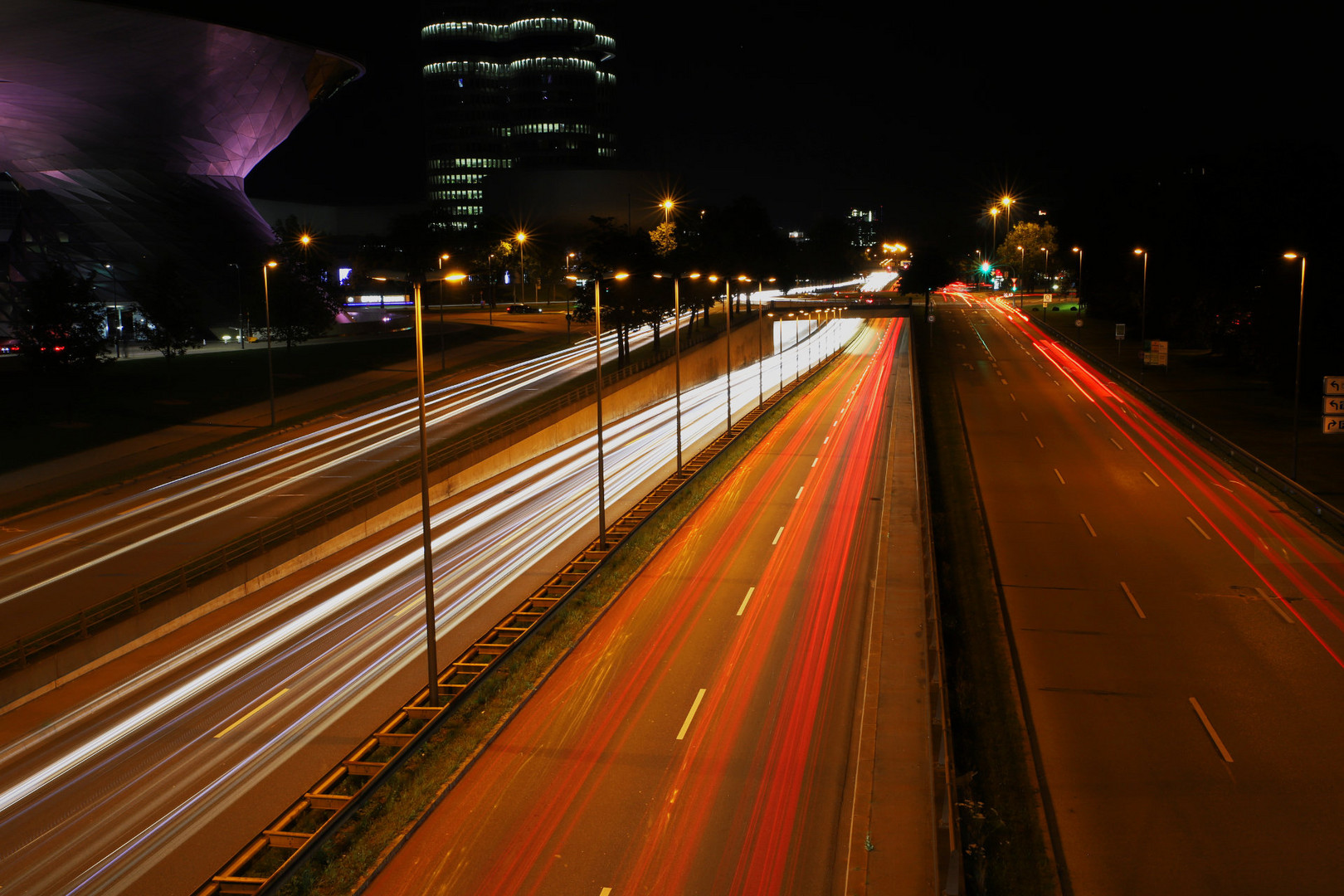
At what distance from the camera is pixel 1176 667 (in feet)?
56.9

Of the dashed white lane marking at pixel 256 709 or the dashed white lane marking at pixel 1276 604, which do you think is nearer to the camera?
the dashed white lane marking at pixel 256 709

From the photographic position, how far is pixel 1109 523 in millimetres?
27203

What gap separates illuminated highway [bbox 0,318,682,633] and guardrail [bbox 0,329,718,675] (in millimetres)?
1179

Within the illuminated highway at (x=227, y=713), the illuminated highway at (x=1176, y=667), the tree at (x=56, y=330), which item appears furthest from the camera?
the tree at (x=56, y=330)

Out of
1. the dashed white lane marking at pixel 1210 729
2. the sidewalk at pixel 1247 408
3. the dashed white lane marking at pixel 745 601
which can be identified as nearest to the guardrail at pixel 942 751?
the dashed white lane marking at pixel 745 601

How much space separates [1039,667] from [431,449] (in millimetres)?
25081

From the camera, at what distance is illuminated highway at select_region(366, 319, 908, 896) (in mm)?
11109

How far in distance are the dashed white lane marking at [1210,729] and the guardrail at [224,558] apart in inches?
792

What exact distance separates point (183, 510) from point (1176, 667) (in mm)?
27423

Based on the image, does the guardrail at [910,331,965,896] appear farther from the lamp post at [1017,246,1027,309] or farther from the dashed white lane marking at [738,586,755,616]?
the lamp post at [1017,246,1027,309]

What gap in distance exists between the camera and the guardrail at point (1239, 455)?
2648 cm

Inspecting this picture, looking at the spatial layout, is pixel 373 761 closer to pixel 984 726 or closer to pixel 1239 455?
pixel 984 726

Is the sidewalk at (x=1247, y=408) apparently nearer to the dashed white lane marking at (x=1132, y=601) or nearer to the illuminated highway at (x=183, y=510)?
the dashed white lane marking at (x=1132, y=601)

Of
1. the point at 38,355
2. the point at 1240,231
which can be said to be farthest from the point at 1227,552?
the point at 38,355
